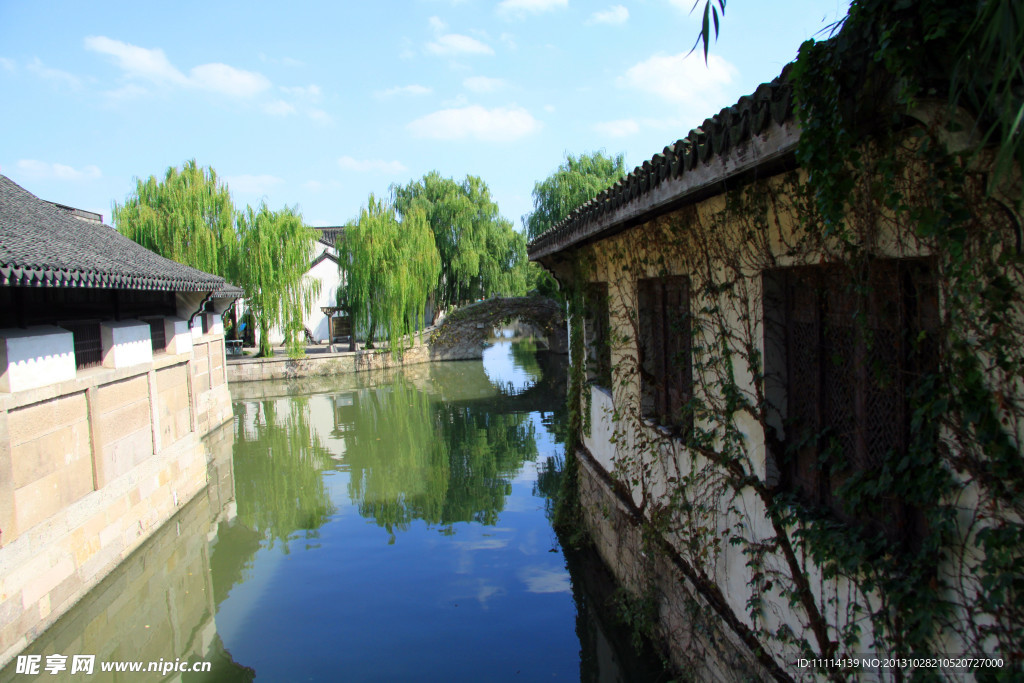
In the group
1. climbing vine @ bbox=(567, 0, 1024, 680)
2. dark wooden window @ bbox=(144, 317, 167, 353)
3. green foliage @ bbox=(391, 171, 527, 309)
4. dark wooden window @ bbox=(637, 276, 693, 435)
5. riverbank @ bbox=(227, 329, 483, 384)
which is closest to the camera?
climbing vine @ bbox=(567, 0, 1024, 680)

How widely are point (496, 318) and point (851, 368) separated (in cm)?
2067

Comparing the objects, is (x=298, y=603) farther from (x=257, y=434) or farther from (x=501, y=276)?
(x=501, y=276)

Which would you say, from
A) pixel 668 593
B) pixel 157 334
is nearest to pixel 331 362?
pixel 157 334

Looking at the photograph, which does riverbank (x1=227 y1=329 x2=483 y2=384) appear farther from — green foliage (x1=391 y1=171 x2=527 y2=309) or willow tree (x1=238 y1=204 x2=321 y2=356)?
green foliage (x1=391 y1=171 x2=527 y2=309)

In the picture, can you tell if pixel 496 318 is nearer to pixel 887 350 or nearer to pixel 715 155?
pixel 715 155

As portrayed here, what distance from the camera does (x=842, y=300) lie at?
2.62 meters

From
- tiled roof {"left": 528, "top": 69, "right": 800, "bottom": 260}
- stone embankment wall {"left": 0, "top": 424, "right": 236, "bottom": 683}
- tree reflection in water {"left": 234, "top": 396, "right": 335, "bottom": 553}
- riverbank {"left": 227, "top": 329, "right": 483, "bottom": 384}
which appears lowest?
stone embankment wall {"left": 0, "top": 424, "right": 236, "bottom": 683}

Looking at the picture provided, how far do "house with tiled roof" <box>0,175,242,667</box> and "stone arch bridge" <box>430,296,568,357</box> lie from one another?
1331 centimetres

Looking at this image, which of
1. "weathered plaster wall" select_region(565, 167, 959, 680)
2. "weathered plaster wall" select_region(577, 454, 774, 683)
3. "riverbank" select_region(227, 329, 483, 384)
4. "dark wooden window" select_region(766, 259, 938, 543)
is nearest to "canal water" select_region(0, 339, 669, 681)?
"weathered plaster wall" select_region(577, 454, 774, 683)

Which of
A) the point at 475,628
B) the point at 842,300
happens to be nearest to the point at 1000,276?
the point at 842,300

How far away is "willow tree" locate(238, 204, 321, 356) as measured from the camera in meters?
21.1

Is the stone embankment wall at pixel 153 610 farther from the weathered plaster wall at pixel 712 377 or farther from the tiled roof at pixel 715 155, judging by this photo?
the tiled roof at pixel 715 155

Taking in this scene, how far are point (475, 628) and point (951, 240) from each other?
4729 mm

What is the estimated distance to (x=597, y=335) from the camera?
6762 millimetres
